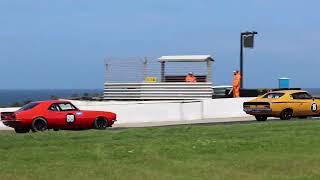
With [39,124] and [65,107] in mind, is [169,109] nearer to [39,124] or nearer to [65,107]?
[65,107]

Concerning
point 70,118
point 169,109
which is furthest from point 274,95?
point 70,118

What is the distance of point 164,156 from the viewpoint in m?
11.8

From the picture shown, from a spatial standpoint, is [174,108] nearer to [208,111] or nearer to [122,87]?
[208,111]

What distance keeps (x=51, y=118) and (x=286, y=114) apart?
9.89 metres

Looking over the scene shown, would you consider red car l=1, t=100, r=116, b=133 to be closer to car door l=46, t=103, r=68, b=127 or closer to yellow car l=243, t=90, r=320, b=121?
car door l=46, t=103, r=68, b=127

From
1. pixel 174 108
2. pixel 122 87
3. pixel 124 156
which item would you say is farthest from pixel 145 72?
pixel 124 156

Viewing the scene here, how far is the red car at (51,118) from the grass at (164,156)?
22.9ft

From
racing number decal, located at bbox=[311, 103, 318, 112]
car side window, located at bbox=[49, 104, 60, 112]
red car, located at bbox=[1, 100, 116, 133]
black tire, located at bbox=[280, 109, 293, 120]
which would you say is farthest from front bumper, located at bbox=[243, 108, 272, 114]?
car side window, located at bbox=[49, 104, 60, 112]

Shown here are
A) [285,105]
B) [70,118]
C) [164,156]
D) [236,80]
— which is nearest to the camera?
[164,156]

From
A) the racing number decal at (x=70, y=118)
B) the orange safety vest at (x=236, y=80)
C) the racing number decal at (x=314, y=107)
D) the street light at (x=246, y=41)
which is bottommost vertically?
the racing number decal at (x=70, y=118)

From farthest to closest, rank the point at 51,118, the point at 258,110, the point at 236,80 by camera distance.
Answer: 1. the point at 236,80
2. the point at 258,110
3. the point at 51,118

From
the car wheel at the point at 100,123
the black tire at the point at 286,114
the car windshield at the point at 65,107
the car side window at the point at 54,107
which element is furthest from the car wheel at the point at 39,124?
the black tire at the point at 286,114

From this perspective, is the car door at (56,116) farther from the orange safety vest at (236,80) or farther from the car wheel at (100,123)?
the orange safety vest at (236,80)

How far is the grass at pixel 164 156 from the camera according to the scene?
33.0 ft
